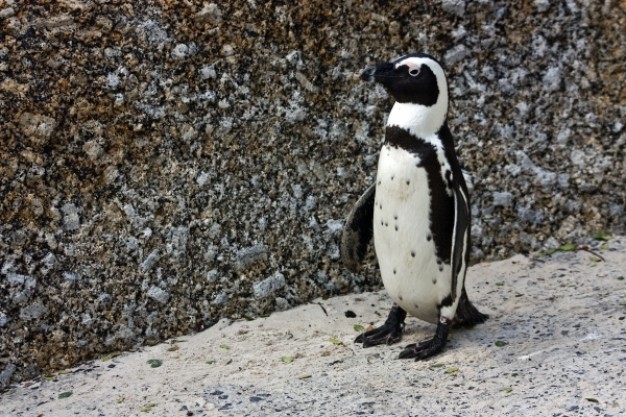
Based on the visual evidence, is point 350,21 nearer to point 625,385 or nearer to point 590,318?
point 590,318

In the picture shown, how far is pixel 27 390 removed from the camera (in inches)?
93.9

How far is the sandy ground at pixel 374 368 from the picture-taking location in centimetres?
205

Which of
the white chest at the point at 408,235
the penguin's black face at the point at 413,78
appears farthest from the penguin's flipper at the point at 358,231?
the penguin's black face at the point at 413,78

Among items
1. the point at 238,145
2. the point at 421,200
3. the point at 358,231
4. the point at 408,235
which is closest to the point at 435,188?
the point at 421,200

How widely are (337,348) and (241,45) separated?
1054 millimetres

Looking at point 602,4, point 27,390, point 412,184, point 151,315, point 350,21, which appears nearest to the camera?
point 412,184

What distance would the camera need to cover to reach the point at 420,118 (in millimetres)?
2244

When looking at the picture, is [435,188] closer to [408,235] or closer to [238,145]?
[408,235]

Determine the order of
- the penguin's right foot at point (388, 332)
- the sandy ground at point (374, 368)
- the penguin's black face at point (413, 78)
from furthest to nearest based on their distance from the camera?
the penguin's right foot at point (388, 332), the penguin's black face at point (413, 78), the sandy ground at point (374, 368)

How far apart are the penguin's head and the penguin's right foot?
0.59 metres

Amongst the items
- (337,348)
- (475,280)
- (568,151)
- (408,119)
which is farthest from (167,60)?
(568,151)

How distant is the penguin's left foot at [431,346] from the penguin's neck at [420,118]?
0.55m

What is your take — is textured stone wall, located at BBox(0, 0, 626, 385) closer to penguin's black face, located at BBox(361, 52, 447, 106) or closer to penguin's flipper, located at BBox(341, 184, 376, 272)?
penguin's flipper, located at BBox(341, 184, 376, 272)

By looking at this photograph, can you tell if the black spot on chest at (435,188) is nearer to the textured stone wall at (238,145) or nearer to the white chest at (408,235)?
the white chest at (408,235)
